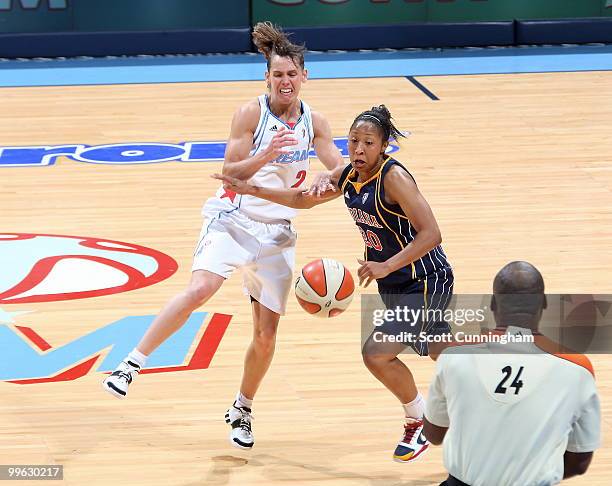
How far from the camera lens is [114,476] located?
5281 millimetres

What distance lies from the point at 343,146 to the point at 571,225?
2.99 meters

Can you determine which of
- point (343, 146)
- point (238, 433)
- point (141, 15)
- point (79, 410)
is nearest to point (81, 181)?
point (343, 146)

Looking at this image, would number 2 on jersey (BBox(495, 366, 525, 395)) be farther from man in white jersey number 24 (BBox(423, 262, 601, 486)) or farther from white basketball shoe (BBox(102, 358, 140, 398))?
white basketball shoe (BBox(102, 358, 140, 398))

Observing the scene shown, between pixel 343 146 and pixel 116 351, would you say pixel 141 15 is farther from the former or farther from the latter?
pixel 116 351

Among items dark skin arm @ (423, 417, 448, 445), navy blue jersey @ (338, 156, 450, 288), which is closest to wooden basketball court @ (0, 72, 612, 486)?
navy blue jersey @ (338, 156, 450, 288)

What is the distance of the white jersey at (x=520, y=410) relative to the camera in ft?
10.3

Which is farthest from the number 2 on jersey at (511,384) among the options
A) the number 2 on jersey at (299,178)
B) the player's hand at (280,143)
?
the number 2 on jersey at (299,178)

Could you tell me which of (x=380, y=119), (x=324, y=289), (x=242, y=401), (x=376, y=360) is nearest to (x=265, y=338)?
(x=242, y=401)

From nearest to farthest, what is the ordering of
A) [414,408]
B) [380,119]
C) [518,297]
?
[518,297], [380,119], [414,408]

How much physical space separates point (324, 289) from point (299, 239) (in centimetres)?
348

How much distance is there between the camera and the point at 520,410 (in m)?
3.14

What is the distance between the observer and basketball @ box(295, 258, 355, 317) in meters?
5.36

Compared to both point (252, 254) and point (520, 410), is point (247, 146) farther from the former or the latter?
point (520, 410)

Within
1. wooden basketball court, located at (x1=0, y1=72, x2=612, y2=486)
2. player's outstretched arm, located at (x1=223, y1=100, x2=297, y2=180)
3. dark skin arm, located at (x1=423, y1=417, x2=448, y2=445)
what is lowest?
wooden basketball court, located at (x1=0, y1=72, x2=612, y2=486)
